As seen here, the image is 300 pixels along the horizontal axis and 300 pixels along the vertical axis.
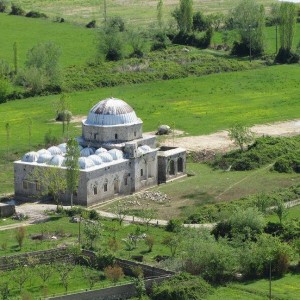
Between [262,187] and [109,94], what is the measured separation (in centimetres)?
4447

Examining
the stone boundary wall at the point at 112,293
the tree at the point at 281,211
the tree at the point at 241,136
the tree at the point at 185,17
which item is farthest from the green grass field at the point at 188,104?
the stone boundary wall at the point at 112,293

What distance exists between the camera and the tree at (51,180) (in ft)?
338

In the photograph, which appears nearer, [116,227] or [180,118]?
[116,227]

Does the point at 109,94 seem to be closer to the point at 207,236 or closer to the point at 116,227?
the point at 116,227

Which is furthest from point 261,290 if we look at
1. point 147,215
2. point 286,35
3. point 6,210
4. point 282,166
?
point 286,35

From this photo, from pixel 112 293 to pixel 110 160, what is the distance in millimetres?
29529

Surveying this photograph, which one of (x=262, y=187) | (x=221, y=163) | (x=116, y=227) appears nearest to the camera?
(x=116, y=227)

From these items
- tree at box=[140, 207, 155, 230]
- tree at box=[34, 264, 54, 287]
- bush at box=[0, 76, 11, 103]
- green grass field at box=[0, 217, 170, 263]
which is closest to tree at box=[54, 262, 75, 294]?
tree at box=[34, 264, 54, 287]

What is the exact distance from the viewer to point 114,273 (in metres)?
81.3

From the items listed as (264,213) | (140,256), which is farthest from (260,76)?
(140,256)

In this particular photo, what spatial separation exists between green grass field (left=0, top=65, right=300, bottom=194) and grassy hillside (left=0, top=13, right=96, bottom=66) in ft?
62.2

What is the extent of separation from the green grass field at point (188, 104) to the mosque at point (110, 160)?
11426 mm

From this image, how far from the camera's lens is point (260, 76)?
537 feet

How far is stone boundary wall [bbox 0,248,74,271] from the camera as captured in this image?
8488cm
